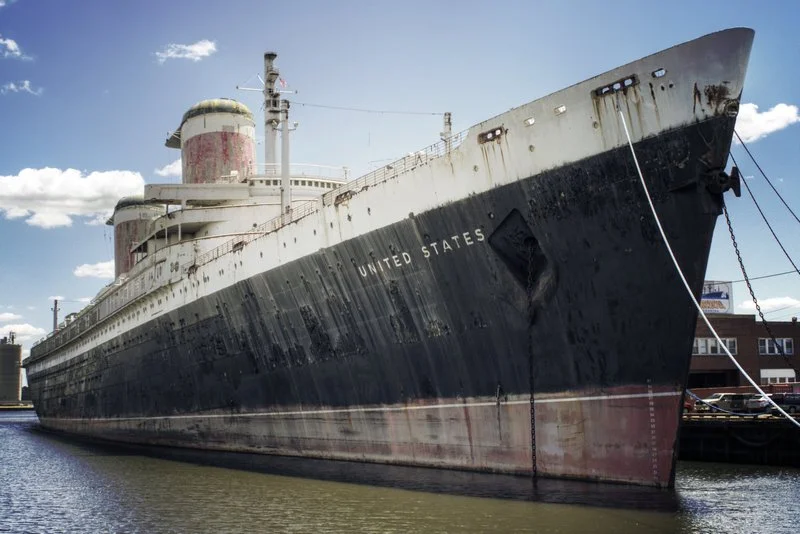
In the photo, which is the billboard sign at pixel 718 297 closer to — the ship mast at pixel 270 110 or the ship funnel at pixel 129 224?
the ship mast at pixel 270 110

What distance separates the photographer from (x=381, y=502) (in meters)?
11.5

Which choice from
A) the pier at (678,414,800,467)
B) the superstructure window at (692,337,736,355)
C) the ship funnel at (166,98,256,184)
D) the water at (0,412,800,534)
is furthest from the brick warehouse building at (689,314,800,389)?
the ship funnel at (166,98,256,184)

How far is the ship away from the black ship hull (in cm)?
3

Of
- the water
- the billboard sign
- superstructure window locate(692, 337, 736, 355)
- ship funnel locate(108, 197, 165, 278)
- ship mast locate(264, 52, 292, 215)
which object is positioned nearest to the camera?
the water

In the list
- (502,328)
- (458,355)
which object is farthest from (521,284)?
(458,355)

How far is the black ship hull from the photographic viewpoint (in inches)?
442

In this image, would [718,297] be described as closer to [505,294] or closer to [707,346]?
[707,346]

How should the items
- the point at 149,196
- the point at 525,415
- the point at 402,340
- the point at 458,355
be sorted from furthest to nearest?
the point at 149,196, the point at 402,340, the point at 458,355, the point at 525,415

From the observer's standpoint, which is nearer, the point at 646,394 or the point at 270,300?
the point at 646,394

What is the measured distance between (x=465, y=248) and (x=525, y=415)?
311cm

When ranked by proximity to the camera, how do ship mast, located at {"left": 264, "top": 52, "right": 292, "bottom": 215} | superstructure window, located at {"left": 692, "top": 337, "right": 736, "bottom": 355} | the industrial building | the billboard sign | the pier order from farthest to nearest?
the industrial building
the billboard sign
superstructure window, located at {"left": 692, "top": 337, "right": 736, "bottom": 355}
ship mast, located at {"left": 264, "top": 52, "right": 292, "bottom": 215}
the pier

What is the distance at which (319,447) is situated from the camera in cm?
1702

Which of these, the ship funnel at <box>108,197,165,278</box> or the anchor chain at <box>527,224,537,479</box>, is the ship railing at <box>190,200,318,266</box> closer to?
the anchor chain at <box>527,224,537,479</box>

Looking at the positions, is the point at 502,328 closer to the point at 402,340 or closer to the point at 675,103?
the point at 402,340
